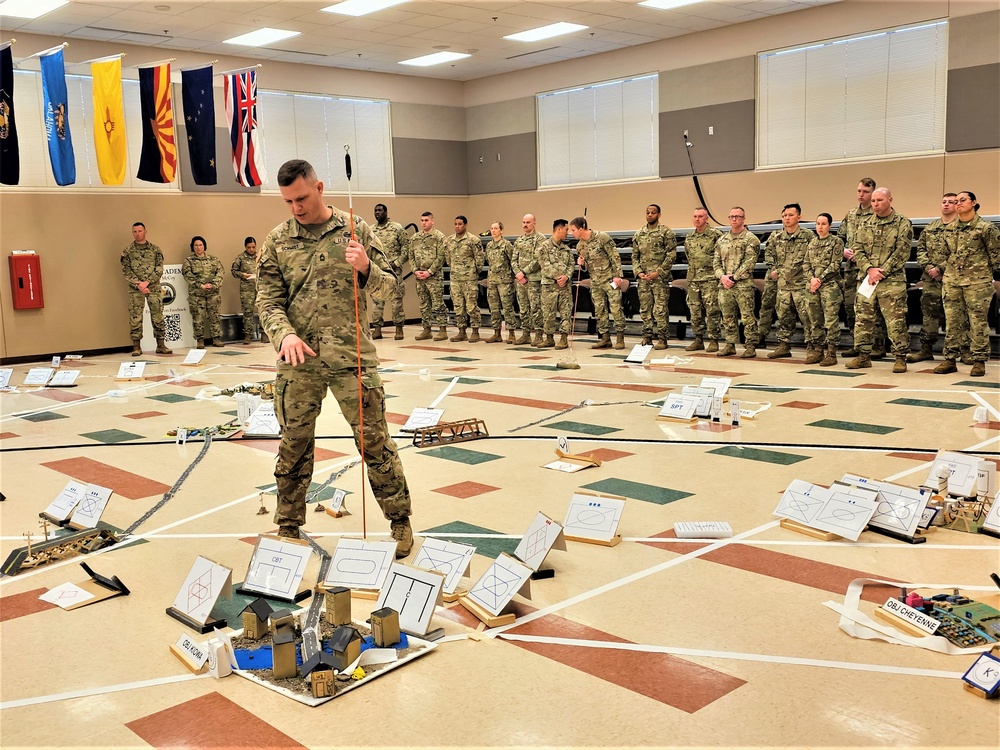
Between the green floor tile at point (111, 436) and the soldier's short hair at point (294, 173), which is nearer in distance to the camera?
the soldier's short hair at point (294, 173)

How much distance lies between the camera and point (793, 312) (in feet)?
36.4

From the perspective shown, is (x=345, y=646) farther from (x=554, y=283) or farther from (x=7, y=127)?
(x=7, y=127)

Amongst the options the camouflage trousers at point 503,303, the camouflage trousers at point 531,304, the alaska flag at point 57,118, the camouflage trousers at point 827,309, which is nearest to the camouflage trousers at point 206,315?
the alaska flag at point 57,118

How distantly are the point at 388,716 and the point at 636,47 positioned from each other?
1440cm

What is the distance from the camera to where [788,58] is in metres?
13.5

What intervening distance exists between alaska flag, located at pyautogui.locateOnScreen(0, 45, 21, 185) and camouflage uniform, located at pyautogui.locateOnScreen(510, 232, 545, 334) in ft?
22.4

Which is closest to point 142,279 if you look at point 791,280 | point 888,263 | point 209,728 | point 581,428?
point 581,428

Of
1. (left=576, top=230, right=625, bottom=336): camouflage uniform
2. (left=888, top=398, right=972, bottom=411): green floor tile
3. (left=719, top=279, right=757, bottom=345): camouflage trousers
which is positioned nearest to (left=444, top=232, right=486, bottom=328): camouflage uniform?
(left=576, top=230, right=625, bottom=336): camouflage uniform

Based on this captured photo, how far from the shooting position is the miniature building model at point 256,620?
3305mm

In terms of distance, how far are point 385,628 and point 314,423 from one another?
1318mm

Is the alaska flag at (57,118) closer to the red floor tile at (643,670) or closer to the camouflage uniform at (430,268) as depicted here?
the camouflage uniform at (430,268)

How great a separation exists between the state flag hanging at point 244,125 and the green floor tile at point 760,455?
978cm

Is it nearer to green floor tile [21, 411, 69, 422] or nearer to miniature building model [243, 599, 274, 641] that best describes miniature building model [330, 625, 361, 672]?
miniature building model [243, 599, 274, 641]

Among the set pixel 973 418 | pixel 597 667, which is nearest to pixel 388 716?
pixel 597 667
